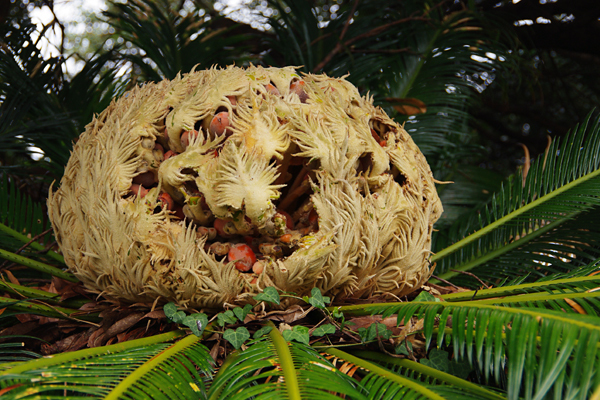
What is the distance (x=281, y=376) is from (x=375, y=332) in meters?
0.29

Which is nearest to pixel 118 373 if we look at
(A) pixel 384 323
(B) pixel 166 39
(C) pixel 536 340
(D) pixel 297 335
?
(D) pixel 297 335

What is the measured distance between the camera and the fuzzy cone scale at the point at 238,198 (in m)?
1.11

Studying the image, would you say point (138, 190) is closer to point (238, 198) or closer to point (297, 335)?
point (238, 198)

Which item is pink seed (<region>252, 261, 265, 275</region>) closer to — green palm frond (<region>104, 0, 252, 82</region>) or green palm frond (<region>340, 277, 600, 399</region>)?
green palm frond (<region>340, 277, 600, 399</region>)

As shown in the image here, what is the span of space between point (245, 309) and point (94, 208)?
47 cm

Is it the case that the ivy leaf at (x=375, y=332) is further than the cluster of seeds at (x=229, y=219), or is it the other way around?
the cluster of seeds at (x=229, y=219)

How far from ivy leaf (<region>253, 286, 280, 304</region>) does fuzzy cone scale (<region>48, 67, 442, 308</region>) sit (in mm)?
30

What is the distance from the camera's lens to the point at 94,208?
1.17 m

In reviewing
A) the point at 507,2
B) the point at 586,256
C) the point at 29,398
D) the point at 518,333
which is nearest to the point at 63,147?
the point at 29,398

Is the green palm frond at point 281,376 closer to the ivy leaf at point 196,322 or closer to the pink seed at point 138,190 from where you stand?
the ivy leaf at point 196,322

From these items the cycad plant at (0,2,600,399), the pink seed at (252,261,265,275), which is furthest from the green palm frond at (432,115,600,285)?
the pink seed at (252,261,265,275)

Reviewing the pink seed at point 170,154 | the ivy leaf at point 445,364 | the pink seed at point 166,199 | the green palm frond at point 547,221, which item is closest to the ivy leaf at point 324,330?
the ivy leaf at point 445,364

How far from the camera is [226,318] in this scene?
110 centimetres

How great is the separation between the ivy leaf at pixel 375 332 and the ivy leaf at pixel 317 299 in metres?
0.11
